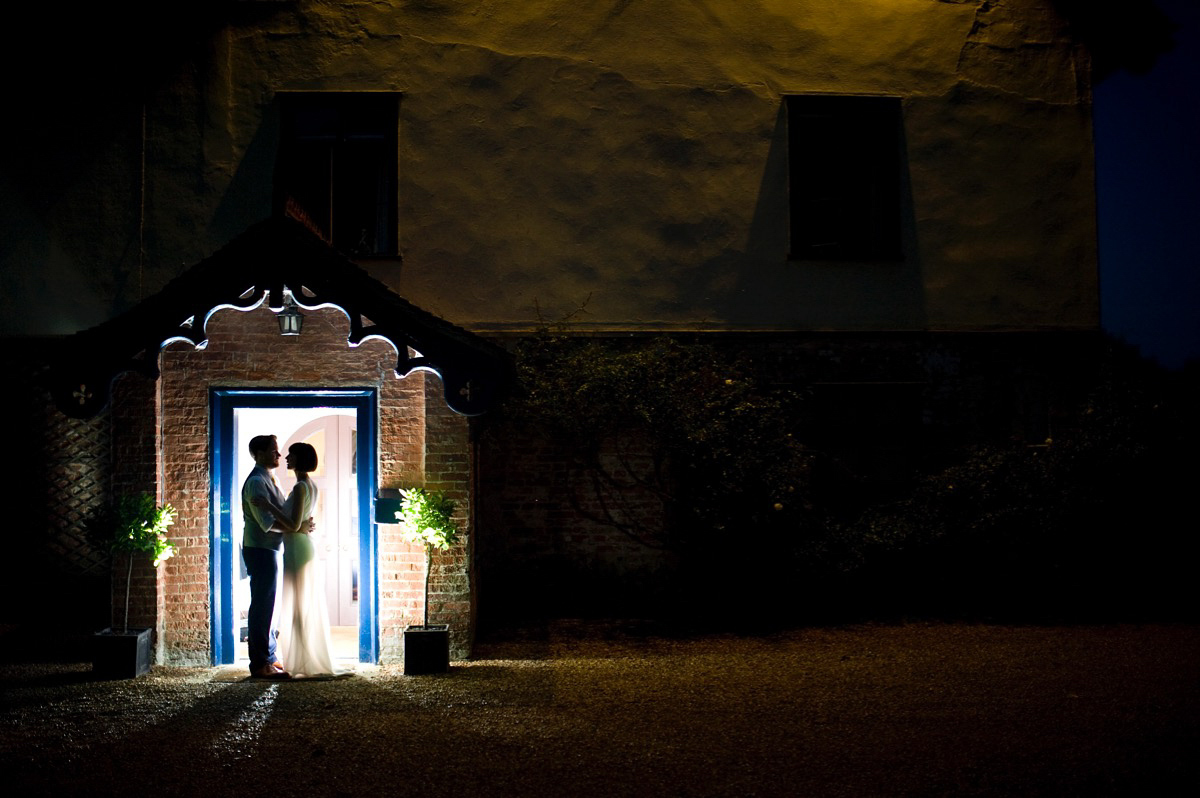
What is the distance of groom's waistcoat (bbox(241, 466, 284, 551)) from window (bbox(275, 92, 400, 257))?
13.9ft

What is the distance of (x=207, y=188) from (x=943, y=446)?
377 inches

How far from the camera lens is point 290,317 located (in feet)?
25.8

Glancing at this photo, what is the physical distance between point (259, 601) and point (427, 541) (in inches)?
57.3

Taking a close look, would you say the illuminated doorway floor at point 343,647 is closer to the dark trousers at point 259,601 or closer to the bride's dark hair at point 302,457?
the dark trousers at point 259,601

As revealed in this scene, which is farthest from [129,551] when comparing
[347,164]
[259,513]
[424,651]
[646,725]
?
[347,164]

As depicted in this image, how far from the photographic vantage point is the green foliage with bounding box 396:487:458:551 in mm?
7531

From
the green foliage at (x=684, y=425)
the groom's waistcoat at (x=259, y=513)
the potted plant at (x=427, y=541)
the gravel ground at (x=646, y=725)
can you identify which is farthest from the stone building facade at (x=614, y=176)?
the gravel ground at (x=646, y=725)

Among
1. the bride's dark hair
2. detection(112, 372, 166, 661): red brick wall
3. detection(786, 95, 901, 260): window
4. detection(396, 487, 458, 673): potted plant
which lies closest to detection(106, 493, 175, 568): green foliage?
detection(112, 372, 166, 661): red brick wall

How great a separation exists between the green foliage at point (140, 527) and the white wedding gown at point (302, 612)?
1135 millimetres

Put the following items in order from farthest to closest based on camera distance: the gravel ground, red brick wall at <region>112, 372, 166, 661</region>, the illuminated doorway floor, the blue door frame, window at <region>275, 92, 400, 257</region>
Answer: window at <region>275, 92, 400, 257</region>
the illuminated doorway floor
the blue door frame
red brick wall at <region>112, 372, 166, 661</region>
the gravel ground

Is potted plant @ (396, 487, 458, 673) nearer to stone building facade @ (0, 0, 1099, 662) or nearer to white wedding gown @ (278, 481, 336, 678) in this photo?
white wedding gown @ (278, 481, 336, 678)

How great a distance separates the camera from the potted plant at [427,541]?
745 cm

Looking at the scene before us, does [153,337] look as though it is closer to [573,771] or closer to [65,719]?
[65,719]

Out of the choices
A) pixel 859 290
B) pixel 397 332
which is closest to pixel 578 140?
pixel 859 290
